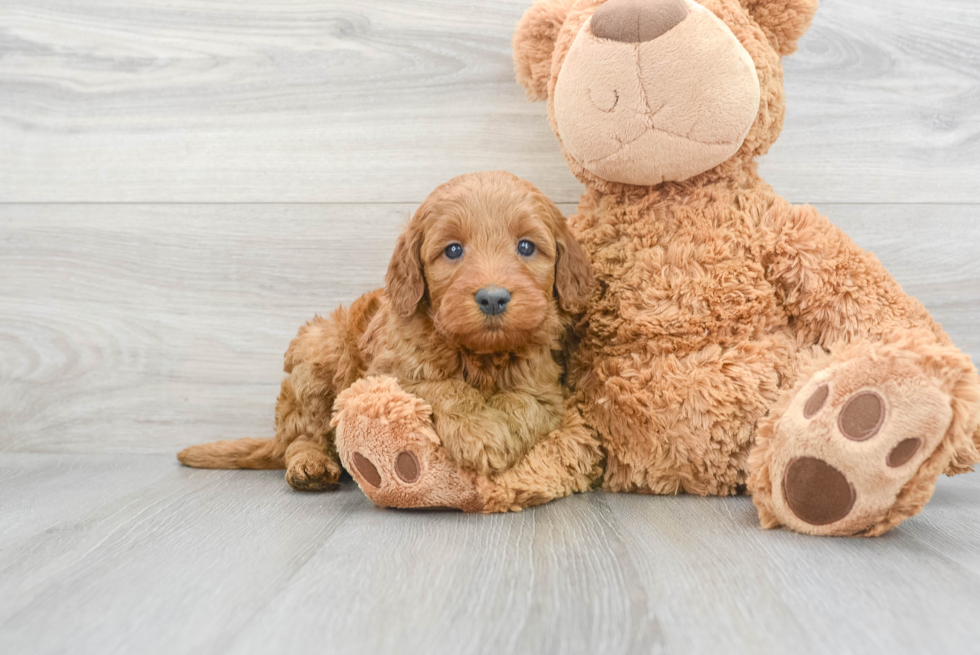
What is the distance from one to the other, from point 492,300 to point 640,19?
1.72 ft

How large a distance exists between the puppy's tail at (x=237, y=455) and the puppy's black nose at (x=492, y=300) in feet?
2.29

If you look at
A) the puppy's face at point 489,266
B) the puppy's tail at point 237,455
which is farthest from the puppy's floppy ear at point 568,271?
the puppy's tail at point 237,455

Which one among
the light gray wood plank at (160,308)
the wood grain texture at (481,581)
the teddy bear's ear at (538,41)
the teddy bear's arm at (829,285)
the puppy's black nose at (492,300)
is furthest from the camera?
the light gray wood plank at (160,308)

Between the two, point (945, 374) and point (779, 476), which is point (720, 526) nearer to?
point (779, 476)

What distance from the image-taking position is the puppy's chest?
1.23 meters

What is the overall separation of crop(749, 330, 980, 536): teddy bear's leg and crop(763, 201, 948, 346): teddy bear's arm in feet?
0.51

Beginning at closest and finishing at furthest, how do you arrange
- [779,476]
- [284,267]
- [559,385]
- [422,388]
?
[779,476] < [422,388] < [559,385] < [284,267]

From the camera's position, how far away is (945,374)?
3.01 feet

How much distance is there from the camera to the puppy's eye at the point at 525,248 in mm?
1176

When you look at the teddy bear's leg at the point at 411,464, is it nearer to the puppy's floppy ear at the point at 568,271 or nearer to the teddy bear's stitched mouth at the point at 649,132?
the puppy's floppy ear at the point at 568,271

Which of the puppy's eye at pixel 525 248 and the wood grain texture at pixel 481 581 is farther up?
the puppy's eye at pixel 525 248

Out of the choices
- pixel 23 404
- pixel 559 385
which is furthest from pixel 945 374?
pixel 23 404

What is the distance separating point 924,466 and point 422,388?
2.41ft

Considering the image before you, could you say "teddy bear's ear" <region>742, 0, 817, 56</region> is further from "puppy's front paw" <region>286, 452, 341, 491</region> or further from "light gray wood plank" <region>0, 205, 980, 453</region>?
"puppy's front paw" <region>286, 452, 341, 491</region>
